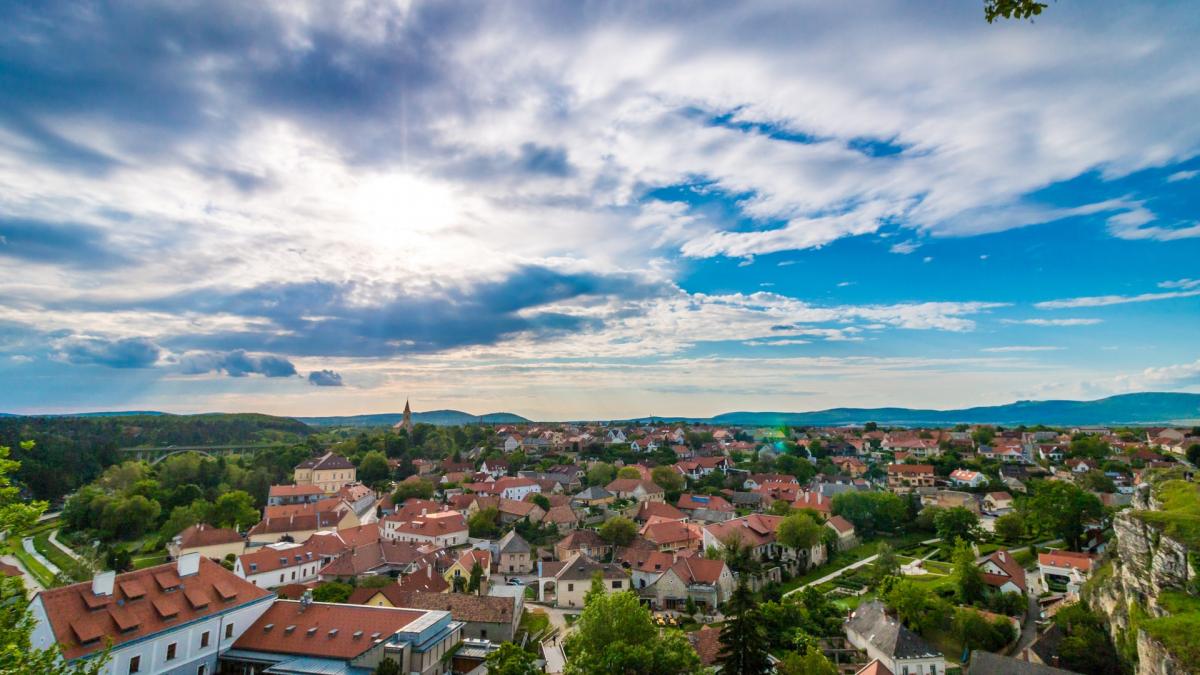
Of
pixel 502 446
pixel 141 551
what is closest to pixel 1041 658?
pixel 141 551

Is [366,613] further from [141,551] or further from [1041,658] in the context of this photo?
[141,551]

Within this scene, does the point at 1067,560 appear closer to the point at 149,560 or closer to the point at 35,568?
the point at 149,560

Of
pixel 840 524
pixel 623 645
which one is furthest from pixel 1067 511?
pixel 623 645

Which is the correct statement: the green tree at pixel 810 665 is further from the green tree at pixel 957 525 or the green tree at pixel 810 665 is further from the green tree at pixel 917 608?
the green tree at pixel 957 525

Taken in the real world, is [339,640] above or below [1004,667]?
above

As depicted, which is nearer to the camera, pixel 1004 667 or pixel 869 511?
pixel 1004 667

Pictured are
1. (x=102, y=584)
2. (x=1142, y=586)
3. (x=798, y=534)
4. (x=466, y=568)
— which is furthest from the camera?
(x=798, y=534)
